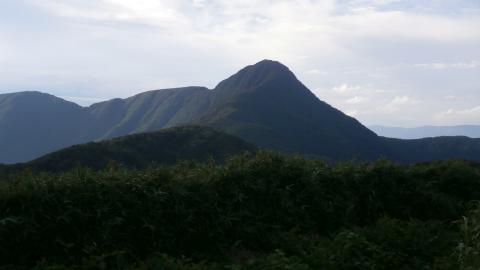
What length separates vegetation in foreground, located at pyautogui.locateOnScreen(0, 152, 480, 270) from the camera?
580 centimetres

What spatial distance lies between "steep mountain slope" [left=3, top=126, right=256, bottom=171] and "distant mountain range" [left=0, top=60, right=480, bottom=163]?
18568mm

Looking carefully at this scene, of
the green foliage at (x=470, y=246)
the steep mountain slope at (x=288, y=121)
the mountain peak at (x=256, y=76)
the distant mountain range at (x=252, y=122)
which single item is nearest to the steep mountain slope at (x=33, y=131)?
the distant mountain range at (x=252, y=122)

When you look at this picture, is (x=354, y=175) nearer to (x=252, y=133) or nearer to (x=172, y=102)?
(x=252, y=133)

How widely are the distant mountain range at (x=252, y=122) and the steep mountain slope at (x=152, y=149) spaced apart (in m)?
18.6

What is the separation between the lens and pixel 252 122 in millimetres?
117562

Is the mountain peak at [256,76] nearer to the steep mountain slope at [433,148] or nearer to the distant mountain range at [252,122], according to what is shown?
the distant mountain range at [252,122]

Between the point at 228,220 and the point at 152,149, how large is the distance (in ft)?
184

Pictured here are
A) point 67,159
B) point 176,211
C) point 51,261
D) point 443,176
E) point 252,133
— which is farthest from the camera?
point 252,133

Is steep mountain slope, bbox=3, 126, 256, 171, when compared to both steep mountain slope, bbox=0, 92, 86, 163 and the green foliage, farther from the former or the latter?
steep mountain slope, bbox=0, 92, 86, 163

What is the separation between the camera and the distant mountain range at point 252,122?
112875 mm

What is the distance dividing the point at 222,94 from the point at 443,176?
158 metres

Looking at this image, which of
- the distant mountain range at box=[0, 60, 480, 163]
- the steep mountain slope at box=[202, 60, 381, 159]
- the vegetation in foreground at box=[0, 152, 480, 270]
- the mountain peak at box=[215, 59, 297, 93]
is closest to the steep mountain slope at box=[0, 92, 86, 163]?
the distant mountain range at box=[0, 60, 480, 163]

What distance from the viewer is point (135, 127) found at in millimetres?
179250

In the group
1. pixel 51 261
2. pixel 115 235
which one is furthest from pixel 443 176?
pixel 51 261
